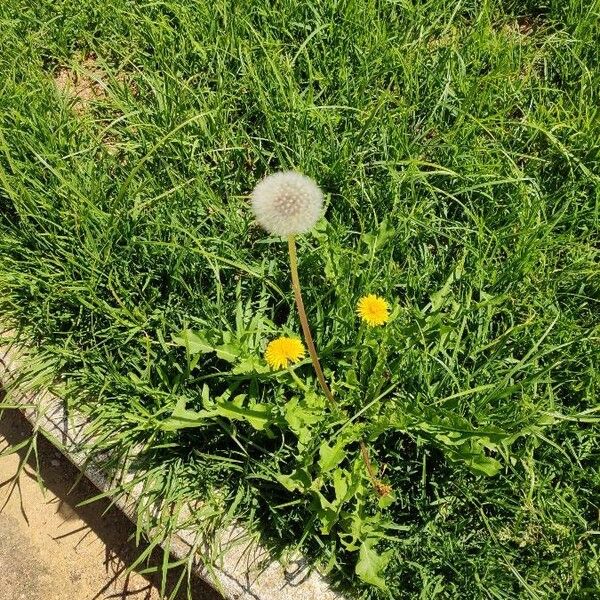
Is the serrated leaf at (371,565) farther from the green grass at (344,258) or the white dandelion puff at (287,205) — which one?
the white dandelion puff at (287,205)

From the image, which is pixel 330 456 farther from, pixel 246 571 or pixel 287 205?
pixel 287 205

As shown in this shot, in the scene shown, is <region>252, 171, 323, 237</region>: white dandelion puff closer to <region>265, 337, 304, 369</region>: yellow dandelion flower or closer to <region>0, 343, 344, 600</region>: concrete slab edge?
<region>265, 337, 304, 369</region>: yellow dandelion flower

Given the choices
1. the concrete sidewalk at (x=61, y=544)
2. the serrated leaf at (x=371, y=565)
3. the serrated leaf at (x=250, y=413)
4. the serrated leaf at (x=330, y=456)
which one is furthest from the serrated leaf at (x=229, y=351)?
the concrete sidewalk at (x=61, y=544)

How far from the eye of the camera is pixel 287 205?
175cm

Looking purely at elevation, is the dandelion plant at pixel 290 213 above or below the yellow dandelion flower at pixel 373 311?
above

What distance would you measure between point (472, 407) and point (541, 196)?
0.85 metres

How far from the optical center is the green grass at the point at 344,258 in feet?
7.00

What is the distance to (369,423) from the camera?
2.15 m

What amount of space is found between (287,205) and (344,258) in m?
0.63

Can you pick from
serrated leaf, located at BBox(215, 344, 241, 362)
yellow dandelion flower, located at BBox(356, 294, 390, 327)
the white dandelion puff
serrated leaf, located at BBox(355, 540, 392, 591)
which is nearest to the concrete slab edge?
serrated leaf, located at BBox(355, 540, 392, 591)

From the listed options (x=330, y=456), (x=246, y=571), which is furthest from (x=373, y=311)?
(x=246, y=571)

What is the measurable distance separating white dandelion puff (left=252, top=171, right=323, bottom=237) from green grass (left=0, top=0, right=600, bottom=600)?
0.50 meters

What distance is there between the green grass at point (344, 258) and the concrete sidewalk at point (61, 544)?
0.36 m

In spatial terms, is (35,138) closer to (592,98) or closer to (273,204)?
(273,204)
